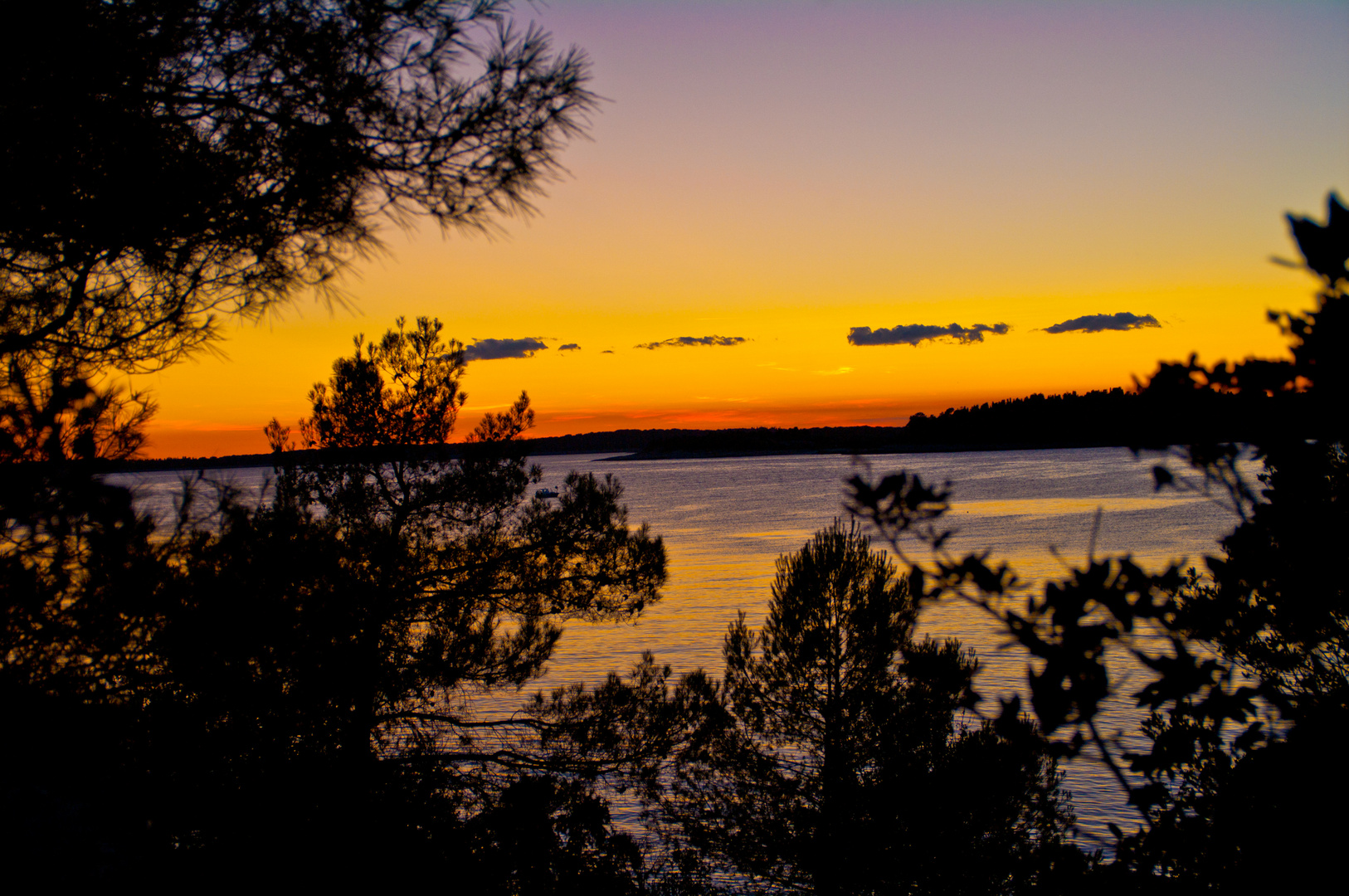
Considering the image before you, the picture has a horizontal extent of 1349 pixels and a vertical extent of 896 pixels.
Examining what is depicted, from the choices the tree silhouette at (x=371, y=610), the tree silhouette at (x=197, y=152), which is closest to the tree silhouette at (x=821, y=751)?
the tree silhouette at (x=371, y=610)

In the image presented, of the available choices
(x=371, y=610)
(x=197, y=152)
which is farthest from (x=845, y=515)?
(x=197, y=152)

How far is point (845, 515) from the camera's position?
31297mm

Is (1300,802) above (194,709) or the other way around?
above

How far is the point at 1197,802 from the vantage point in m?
2.72

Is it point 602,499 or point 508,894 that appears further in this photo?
point 602,499

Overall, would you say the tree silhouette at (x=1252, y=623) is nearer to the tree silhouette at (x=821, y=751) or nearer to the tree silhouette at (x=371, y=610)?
the tree silhouette at (x=371, y=610)

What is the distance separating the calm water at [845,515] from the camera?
18391mm

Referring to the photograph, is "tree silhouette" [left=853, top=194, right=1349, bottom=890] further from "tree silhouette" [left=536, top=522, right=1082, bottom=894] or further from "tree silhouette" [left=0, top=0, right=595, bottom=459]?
"tree silhouette" [left=536, top=522, right=1082, bottom=894]

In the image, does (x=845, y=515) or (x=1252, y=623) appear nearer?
(x=1252, y=623)

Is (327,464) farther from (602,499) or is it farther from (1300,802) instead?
(1300,802)

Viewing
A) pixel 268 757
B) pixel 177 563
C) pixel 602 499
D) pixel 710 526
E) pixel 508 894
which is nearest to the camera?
pixel 177 563

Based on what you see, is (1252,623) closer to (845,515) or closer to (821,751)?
(821,751)

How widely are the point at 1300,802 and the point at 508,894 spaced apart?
573cm

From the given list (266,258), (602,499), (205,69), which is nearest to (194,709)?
(266,258)
